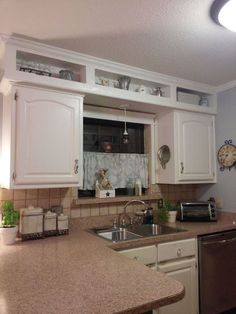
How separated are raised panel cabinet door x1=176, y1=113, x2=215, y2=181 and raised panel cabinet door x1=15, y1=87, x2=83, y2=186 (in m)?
1.16

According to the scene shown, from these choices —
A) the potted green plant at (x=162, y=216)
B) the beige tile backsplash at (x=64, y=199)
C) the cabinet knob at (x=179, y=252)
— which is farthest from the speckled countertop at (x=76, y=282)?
the potted green plant at (x=162, y=216)

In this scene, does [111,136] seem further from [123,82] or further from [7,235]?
[7,235]

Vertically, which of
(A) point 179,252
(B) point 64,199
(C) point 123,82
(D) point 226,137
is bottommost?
(A) point 179,252

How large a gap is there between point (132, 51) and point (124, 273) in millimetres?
1611

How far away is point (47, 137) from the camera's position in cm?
192

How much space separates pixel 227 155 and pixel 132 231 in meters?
1.35

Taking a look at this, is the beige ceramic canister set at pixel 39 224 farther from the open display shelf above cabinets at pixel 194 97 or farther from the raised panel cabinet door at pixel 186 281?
the open display shelf above cabinets at pixel 194 97

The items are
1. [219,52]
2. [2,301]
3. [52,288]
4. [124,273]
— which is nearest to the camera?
[2,301]

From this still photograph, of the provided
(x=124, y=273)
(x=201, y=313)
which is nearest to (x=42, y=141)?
(x=124, y=273)

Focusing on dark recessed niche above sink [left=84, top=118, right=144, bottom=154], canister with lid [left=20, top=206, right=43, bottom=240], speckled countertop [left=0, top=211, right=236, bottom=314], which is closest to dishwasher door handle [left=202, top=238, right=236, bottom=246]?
speckled countertop [left=0, top=211, right=236, bottom=314]

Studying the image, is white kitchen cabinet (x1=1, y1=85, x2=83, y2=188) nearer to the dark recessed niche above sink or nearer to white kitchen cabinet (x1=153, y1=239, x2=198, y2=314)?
the dark recessed niche above sink

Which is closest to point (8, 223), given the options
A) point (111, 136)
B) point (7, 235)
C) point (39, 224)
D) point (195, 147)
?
point (7, 235)

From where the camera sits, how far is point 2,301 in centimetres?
100

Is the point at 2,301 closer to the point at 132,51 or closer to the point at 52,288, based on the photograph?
the point at 52,288
